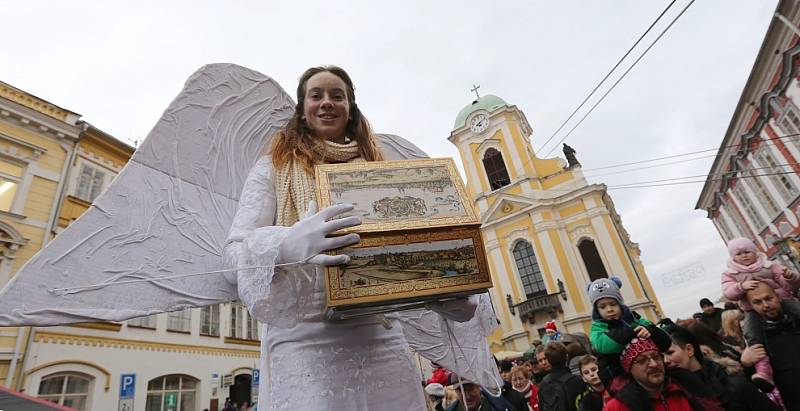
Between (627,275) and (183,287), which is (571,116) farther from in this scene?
(627,275)

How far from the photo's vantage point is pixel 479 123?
23203 mm

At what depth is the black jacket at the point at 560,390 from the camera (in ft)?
11.3

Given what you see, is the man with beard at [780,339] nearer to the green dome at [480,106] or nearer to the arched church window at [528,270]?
the arched church window at [528,270]

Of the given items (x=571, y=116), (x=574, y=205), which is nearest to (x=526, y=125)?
(x=574, y=205)

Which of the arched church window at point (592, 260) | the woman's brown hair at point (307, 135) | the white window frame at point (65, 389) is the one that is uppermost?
the arched church window at point (592, 260)

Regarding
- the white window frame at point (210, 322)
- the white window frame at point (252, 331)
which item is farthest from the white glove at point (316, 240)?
the white window frame at point (252, 331)

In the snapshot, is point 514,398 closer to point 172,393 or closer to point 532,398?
point 532,398

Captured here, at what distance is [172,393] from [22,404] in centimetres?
1276

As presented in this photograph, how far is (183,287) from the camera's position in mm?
1250

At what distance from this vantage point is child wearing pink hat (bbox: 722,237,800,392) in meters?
2.65

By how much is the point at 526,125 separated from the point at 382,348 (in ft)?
80.0

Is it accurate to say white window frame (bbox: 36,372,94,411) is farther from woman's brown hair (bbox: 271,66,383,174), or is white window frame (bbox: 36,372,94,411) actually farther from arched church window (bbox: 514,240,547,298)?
arched church window (bbox: 514,240,547,298)

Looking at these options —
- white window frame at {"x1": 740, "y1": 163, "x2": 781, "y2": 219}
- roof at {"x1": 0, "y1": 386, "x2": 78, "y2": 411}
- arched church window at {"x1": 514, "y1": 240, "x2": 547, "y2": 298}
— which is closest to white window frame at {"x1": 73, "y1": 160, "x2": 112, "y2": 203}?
roof at {"x1": 0, "y1": 386, "x2": 78, "y2": 411}

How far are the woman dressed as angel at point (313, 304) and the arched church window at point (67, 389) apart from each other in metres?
11.1
